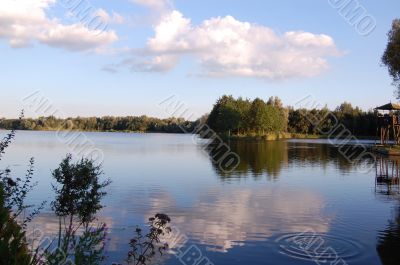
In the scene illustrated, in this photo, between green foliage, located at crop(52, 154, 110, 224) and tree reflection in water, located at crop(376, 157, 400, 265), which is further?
tree reflection in water, located at crop(376, 157, 400, 265)

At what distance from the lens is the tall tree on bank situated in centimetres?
4238

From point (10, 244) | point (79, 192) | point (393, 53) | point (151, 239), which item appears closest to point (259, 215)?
point (79, 192)

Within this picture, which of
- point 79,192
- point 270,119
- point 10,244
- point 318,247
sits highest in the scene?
point 270,119

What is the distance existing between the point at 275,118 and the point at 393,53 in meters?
72.4

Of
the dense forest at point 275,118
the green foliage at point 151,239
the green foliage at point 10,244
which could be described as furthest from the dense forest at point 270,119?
the green foliage at point 10,244

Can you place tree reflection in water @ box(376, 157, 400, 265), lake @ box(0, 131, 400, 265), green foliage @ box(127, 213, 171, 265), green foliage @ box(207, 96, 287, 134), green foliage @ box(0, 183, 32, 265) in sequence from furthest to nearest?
green foliage @ box(207, 96, 287, 134), lake @ box(0, 131, 400, 265), tree reflection in water @ box(376, 157, 400, 265), green foliage @ box(127, 213, 171, 265), green foliage @ box(0, 183, 32, 265)

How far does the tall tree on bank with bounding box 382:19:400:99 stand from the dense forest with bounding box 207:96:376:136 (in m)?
57.5

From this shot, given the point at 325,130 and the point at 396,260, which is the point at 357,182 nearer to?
the point at 396,260

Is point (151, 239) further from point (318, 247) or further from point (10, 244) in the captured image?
point (318, 247)

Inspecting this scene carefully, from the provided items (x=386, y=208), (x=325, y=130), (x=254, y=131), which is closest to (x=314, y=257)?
(x=386, y=208)

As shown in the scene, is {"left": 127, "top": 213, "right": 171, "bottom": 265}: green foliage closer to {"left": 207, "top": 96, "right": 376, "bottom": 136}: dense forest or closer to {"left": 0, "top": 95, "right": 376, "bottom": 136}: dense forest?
{"left": 0, "top": 95, "right": 376, "bottom": 136}: dense forest

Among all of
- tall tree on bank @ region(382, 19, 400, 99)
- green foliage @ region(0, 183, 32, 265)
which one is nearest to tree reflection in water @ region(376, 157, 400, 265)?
green foliage @ region(0, 183, 32, 265)

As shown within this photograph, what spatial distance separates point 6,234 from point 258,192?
1959 centimetres

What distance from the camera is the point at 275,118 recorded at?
378ft
